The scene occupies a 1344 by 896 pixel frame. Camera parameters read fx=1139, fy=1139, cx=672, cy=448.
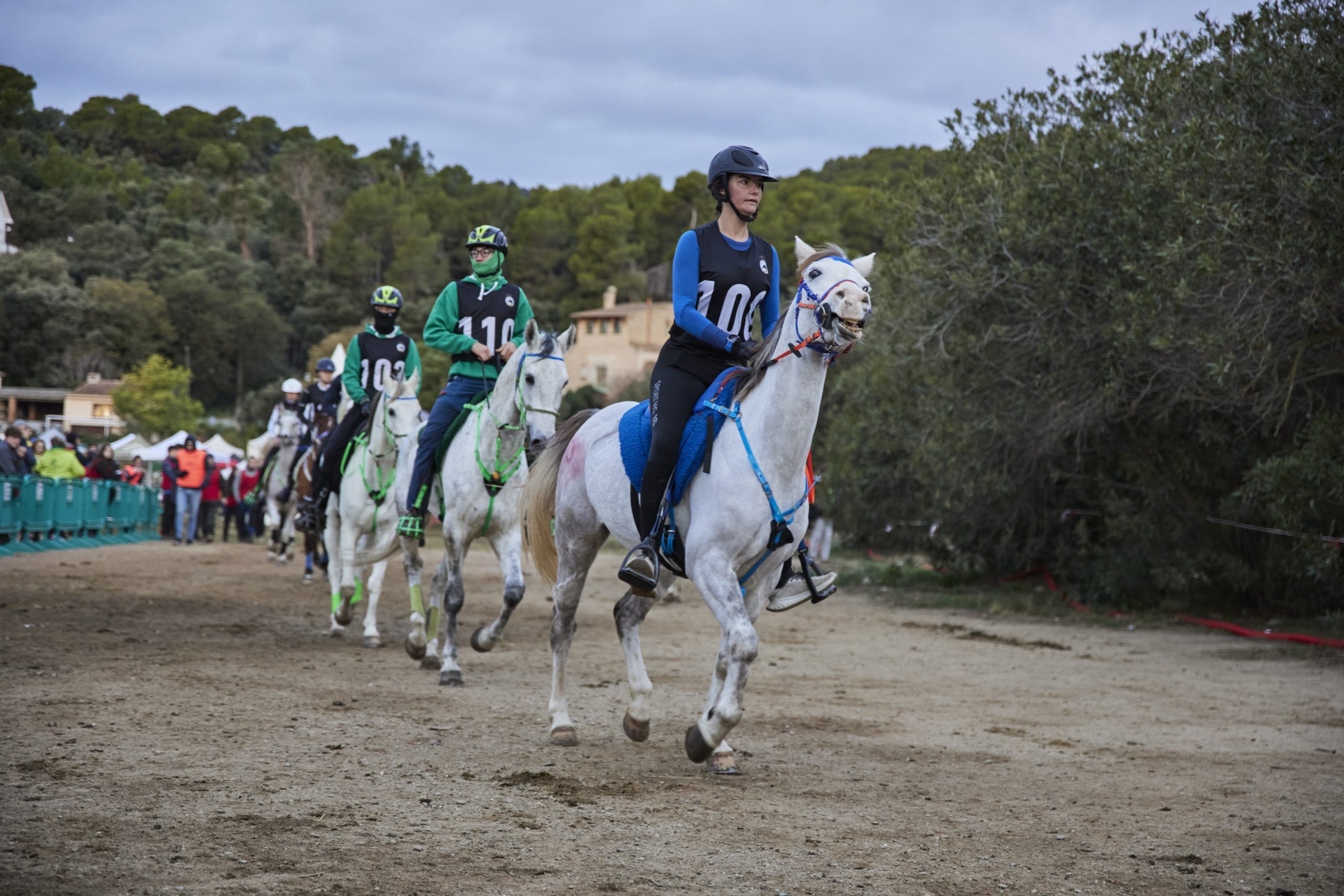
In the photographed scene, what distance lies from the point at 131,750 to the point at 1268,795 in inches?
247

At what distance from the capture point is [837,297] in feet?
18.6

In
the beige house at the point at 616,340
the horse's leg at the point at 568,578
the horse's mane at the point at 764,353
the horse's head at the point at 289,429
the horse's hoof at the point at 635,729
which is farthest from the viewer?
the beige house at the point at 616,340

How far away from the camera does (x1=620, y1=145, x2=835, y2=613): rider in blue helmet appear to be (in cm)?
635

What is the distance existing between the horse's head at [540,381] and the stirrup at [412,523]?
1635 mm

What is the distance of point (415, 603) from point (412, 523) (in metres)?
0.97

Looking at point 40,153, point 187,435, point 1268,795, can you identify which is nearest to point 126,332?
point 40,153

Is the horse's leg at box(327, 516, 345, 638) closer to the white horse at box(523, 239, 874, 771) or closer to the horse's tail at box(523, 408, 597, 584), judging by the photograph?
the horse's tail at box(523, 408, 597, 584)

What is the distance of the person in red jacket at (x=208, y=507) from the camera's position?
29031 millimetres

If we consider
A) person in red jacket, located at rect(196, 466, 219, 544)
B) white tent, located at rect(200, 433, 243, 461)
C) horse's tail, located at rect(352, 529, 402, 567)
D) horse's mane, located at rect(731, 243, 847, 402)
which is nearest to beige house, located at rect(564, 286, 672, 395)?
white tent, located at rect(200, 433, 243, 461)

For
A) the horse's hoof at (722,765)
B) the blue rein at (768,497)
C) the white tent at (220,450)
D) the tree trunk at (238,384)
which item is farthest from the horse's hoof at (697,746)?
the tree trunk at (238,384)

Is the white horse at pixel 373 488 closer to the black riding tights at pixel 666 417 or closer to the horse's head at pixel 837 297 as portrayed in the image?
the black riding tights at pixel 666 417

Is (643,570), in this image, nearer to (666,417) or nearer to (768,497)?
(768,497)

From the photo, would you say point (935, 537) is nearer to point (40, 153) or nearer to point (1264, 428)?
point (1264, 428)

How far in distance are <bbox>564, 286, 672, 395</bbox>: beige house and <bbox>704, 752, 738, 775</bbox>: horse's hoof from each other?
74.4 metres
